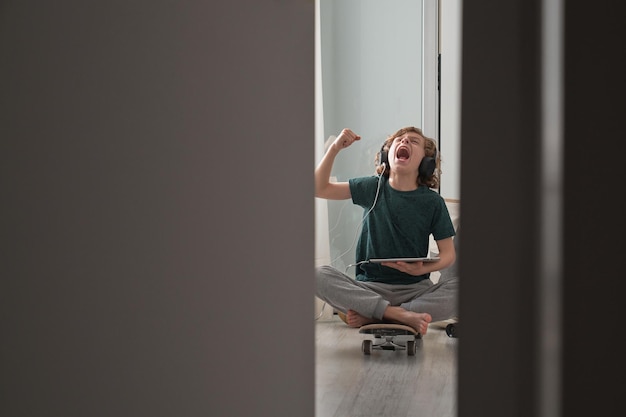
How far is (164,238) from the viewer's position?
47 centimetres

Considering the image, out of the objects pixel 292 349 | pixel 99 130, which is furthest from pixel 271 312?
pixel 99 130

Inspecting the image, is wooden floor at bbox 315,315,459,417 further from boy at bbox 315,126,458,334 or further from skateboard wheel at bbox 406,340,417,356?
boy at bbox 315,126,458,334

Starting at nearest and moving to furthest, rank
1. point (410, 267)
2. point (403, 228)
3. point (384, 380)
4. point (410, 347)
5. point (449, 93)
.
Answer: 1. point (384, 380)
2. point (410, 347)
3. point (410, 267)
4. point (403, 228)
5. point (449, 93)

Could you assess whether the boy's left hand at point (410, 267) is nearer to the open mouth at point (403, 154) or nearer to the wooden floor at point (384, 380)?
the wooden floor at point (384, 380)

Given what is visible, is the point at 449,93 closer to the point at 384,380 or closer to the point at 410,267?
the point at 410,267

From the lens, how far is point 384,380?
5.48ft

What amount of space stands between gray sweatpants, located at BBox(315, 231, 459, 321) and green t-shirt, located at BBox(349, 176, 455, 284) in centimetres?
7

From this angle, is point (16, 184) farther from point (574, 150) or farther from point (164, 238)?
point (574, 150)

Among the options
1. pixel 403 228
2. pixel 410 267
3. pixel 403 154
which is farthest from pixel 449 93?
pixel 410 267

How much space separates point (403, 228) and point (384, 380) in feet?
3.09

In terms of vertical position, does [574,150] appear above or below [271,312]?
above

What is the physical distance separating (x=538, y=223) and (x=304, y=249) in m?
0.27

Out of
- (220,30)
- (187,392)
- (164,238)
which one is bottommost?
(187,392)

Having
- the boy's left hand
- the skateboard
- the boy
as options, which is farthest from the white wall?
the skateboard
